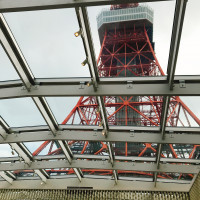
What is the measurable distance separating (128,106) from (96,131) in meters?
5.04

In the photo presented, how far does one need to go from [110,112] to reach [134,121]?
2.54 m

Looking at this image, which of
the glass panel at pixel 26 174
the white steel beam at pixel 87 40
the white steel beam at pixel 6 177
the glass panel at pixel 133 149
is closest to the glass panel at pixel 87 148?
the glass panel at pixel 133 149

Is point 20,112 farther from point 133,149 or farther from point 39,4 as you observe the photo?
point 133,149

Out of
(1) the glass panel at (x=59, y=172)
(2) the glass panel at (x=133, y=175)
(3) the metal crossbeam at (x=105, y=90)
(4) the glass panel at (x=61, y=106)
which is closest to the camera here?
(3) the metal crossbeam at (x=105, y=90)

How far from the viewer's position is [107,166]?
7.89 meters

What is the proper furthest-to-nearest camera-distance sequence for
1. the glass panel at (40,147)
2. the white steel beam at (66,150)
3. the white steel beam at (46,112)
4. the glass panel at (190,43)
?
the glass panel at (40,147), the white steel beam at (66,150), the white steel beam at (46,112), the glass panel at (190,43)

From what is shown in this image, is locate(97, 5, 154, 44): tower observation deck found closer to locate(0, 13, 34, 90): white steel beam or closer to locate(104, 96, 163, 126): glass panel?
locate(104, 96, 163, 126): glass panel

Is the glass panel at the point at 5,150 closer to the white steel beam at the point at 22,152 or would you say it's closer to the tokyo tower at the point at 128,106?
the white steel beam at the point at 22,152

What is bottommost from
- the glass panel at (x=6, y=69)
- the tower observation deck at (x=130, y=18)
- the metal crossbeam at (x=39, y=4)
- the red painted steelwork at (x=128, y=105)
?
the metal crossbeam at (x=39, y=4)

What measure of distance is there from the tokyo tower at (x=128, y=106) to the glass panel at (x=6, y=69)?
2.07 m

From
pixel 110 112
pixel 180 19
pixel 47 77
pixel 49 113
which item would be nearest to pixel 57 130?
pixel 49 113

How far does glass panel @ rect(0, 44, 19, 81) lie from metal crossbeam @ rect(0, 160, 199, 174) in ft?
13.4

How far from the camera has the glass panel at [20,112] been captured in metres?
6.10

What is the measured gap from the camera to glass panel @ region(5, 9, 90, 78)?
4.16 meters
